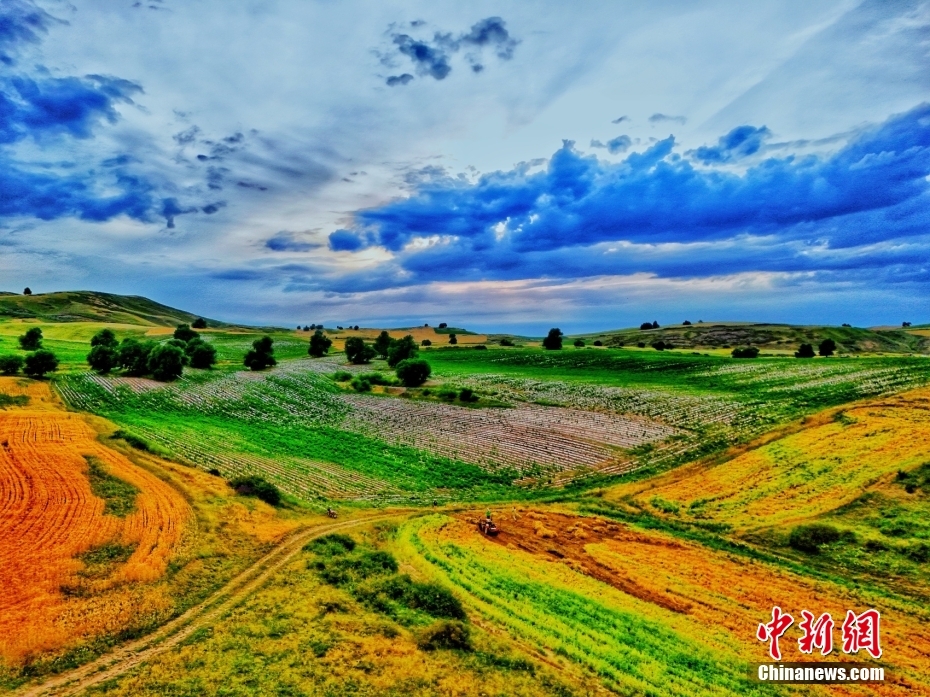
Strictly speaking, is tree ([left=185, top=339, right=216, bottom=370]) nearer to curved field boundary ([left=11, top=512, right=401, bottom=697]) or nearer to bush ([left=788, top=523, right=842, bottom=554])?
curved field boundary ([left=11, top=512, right=401, bottom=697])

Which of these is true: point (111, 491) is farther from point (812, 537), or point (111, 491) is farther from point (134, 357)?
point (134, 357)

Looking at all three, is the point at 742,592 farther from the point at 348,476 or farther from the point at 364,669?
the point at 348,476

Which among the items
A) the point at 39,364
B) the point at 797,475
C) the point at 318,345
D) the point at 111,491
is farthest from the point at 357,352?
the point at 797,475

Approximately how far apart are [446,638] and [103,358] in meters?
89.9

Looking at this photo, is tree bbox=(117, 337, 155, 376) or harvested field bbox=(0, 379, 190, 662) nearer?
harvested field bbox=(0, 379, 190, 662)

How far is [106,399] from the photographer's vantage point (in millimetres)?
62156

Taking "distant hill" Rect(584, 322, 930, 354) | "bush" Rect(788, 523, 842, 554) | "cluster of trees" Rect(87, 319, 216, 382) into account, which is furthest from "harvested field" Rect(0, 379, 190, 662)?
"distant hill" Rect(584, 322, 930, 354)

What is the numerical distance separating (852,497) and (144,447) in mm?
47582

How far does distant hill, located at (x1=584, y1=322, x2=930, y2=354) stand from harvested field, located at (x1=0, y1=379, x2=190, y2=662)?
15524 cm

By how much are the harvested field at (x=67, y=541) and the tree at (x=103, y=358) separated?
2147 inches

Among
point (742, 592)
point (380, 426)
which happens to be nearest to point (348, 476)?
point (380, 426)

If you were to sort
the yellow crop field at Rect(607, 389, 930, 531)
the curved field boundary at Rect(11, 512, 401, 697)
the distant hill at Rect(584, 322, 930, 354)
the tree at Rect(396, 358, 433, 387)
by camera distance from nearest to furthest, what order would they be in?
the curved field boundary at Rect(11, 512, 401, 697), the yellow crop field at Rect(607, 389, 930, 531), the tree at Rect(396, 358, 433, 387), the distant hill at Rect(584, 322, 930, 354)

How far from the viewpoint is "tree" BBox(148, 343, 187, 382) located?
8025cm

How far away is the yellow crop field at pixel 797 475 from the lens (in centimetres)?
2955
